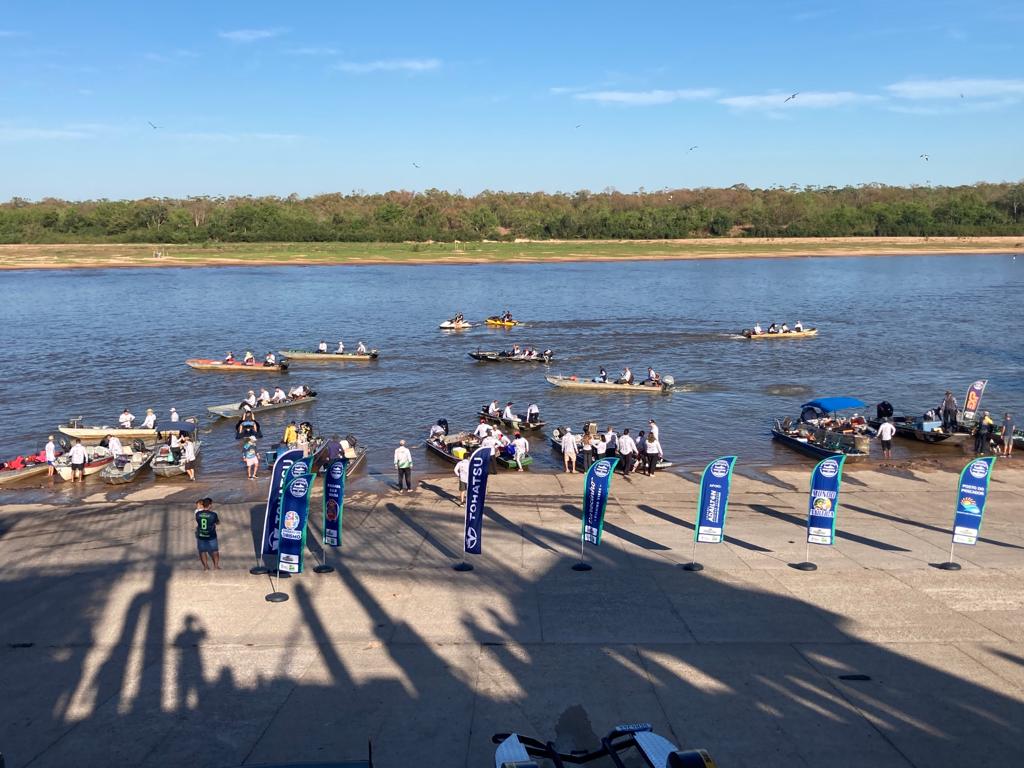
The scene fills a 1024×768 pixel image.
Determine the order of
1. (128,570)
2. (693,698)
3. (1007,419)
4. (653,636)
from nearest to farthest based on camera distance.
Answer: (693,698) → (653,636) → (128,570) → (1007,419)

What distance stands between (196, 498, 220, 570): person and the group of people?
1084 centimetres

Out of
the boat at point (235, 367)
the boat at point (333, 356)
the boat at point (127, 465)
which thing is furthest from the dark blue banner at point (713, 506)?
the boat at point (333, 356)

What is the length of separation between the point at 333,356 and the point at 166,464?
25.5m

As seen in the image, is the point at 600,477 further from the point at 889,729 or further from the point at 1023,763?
the point at 1023,763

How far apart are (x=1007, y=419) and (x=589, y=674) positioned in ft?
73.4

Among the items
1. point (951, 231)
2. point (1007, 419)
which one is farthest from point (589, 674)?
point (951, 231)

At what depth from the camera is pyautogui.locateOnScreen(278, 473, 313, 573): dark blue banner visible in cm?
1497

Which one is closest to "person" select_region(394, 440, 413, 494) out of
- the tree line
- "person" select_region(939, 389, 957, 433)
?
"person" select_region(939, 389, 957, 433)

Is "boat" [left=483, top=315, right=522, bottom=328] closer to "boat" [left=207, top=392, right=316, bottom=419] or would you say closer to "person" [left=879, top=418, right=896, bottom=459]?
"boat" [left=207, top=392, right=316, bottom=419]

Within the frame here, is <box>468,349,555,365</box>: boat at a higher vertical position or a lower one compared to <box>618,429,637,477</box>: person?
lower

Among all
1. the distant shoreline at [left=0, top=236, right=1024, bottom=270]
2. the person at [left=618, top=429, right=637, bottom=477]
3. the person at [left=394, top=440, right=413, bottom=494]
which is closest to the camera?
the person at [left=394, top=440, right=413, bottom=494]

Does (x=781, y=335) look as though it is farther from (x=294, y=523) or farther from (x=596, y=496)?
(x=294, y=523)

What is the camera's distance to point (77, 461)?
25.4 metres

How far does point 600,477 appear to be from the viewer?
1634 centimetres
